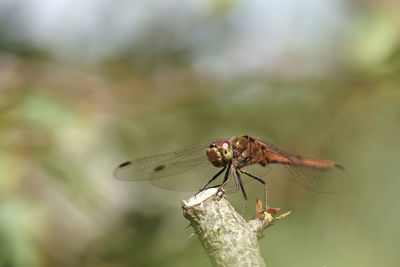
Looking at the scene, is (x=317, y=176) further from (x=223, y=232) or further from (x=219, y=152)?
(x=223, y=232)

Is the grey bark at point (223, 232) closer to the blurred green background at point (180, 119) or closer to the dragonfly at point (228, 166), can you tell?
the blurred green background at point (180, 119)

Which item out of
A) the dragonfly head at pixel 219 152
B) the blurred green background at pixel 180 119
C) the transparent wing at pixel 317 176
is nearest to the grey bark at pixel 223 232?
the blurred green background at pixel 180 119

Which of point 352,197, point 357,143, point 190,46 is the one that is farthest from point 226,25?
point 352,197

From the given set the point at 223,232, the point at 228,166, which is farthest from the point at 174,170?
the point at 223,232

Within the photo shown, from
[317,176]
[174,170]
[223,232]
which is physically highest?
[174,170]

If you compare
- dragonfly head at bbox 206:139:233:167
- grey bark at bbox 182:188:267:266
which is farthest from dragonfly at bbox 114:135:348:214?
grey bark at bbox 182:188:267:266

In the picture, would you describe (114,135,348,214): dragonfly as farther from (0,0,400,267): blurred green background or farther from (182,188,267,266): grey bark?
(182,188,267,266): grey bark

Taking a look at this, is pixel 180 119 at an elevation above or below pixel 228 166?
above
